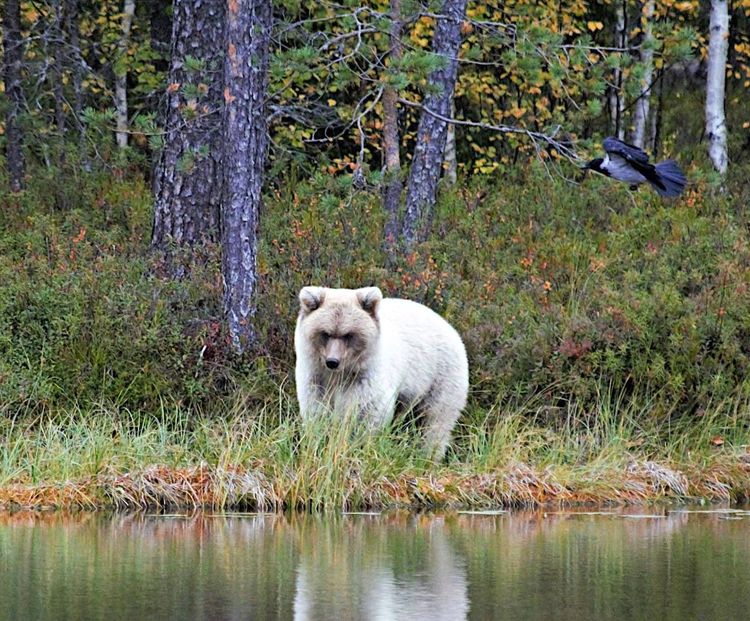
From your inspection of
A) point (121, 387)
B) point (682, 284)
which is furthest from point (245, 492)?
point (682, 284)

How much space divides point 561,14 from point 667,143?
2673 mm

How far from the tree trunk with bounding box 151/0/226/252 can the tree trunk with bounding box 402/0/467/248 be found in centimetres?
224

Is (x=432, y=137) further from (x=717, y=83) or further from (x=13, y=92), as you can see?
(x=13, y=92)

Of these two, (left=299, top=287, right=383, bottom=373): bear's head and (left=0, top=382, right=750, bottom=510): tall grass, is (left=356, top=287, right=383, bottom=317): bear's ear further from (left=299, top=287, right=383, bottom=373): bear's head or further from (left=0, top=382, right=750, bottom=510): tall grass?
(left=0, top=382, right=750, bottom=510): tall grass

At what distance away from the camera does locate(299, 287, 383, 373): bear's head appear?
35.6 ft

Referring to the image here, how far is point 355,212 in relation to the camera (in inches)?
651

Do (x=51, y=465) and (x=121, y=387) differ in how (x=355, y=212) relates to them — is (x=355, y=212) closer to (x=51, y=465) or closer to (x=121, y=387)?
(x=121, y=387)

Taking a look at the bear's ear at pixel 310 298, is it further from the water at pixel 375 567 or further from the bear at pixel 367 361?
the water at pixel 375 567

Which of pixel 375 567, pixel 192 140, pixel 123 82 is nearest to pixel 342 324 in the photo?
pixel 375 567

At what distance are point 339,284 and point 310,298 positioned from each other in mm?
2728

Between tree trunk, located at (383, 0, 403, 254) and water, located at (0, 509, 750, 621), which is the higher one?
tree trunk, located at (383, 0, 403, 254)

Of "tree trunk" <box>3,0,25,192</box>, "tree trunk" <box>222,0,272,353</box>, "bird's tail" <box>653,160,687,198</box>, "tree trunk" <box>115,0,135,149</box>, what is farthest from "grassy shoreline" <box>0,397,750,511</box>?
"tree trunk" <box>115,0,135,149</box>

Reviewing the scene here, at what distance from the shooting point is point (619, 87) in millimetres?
21500

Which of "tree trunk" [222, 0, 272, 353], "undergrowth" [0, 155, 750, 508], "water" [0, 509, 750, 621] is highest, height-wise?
"tree trunk" [222, 0, 272, 353]
